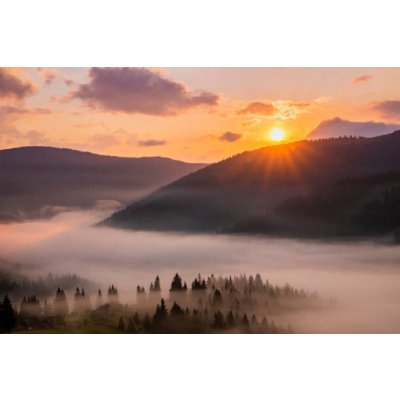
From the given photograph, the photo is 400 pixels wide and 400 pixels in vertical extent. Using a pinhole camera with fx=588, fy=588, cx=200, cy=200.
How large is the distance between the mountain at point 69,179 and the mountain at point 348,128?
3.71 feet

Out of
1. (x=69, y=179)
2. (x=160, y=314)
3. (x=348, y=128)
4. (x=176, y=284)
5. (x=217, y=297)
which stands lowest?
(x=160, y=314)

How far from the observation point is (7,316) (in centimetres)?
507

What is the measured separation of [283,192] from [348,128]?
0.79m

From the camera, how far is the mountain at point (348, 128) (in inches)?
201

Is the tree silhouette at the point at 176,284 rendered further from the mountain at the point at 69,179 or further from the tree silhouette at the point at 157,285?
the mountain at the point at 69,179

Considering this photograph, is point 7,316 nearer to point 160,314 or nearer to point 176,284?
point 160,314

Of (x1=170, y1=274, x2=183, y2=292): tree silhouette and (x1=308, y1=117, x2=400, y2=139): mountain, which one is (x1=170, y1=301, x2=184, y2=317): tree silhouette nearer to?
(x1=170, y1=274, x2=183, y2=292): tree silhouette

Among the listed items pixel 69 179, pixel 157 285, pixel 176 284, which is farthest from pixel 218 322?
pixel 69 179

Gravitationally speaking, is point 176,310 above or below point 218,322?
above

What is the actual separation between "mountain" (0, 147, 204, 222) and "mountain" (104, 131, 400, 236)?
0.15 metres

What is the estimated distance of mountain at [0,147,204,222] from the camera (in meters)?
5.12

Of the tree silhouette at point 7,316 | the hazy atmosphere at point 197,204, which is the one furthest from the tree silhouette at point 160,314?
the tree silhouette at point 7,316

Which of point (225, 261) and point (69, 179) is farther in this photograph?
point (69, 179)
